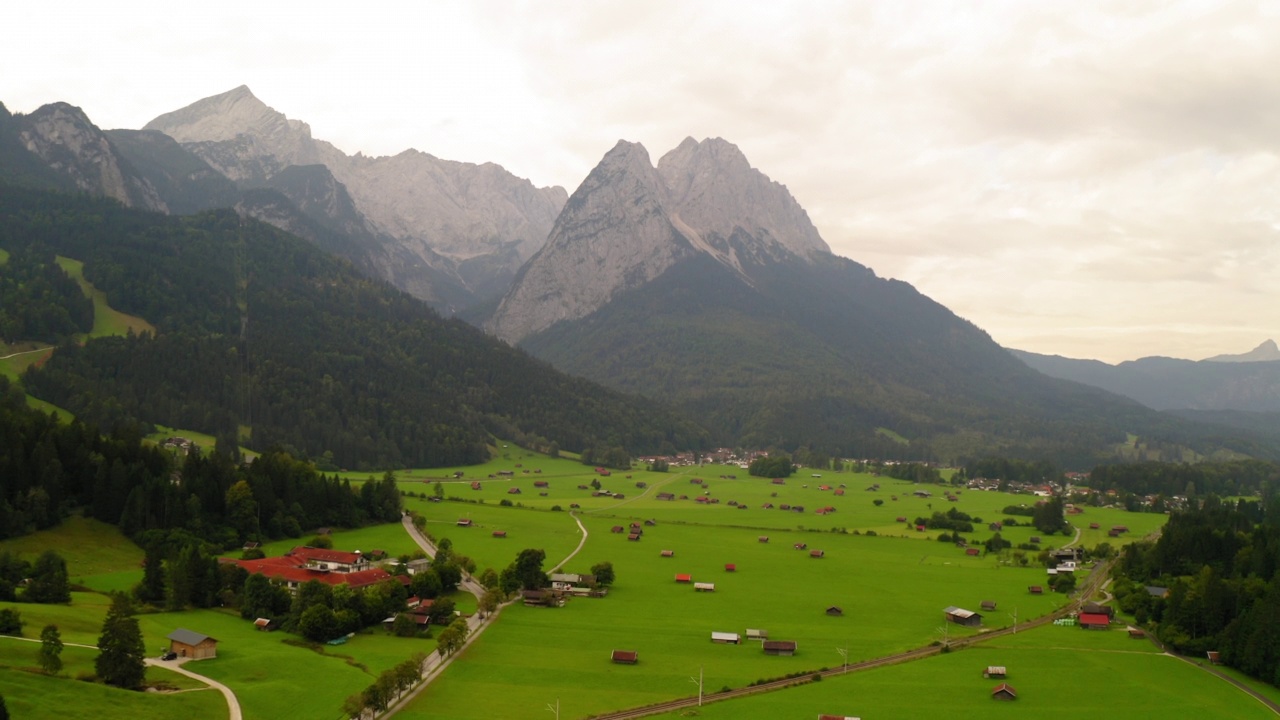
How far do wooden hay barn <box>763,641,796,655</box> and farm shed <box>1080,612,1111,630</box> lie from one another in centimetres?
2564

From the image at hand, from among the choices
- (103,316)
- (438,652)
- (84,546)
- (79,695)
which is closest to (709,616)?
(438,652)

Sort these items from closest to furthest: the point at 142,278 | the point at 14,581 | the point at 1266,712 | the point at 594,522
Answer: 1. the point at 1266,712
2. the point at 14,581
3. the point at 594,522
4. the point at 142,278

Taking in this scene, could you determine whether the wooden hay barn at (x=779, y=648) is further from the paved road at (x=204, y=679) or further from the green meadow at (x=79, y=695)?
the green meadow at (x=79, y=695)

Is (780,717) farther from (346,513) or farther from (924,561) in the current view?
(346,513)

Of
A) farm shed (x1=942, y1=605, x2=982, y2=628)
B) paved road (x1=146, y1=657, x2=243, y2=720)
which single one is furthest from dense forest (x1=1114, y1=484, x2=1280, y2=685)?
paved road (x1=146, y1=657, x2=243, y2=720)

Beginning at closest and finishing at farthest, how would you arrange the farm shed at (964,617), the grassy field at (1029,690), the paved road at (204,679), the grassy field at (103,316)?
the paved road at (204,679) → the grassy field at (1029,690) → the farm shed at (964,617) → the grassy field at (103,316)

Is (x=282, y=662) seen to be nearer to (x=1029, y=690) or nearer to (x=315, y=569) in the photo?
(x=315, y=569)

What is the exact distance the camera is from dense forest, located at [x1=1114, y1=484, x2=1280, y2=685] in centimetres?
6644

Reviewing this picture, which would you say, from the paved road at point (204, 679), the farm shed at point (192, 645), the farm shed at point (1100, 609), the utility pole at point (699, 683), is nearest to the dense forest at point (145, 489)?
the farm shed at point (192, 645)

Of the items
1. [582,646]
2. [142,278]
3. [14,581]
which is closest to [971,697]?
[582,646]

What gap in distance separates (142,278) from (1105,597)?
182 m

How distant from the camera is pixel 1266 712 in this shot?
5700 cm

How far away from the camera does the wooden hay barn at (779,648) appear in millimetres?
65875

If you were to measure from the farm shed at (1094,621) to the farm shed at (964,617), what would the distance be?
7.76 metres
